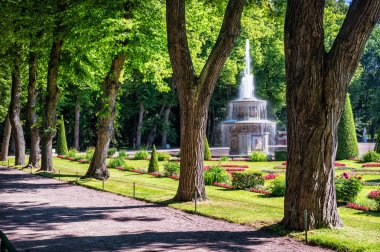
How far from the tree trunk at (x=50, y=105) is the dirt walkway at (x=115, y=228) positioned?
10.5 metres

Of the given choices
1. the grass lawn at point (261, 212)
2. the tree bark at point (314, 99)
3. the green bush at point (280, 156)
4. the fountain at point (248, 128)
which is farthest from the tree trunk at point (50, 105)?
the tree bark at point (314, 99)

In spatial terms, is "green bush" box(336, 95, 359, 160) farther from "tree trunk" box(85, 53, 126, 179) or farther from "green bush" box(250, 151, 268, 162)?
"tree trunk" box(85, 53, 126, 179)

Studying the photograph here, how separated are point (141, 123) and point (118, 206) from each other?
43.2m

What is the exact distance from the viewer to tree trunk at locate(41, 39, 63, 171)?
26562mm

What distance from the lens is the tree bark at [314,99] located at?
9914 millimetres

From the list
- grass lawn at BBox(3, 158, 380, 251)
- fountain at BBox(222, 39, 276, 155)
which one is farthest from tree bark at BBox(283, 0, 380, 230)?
fountain at BBox(222, 39, 276, 155)

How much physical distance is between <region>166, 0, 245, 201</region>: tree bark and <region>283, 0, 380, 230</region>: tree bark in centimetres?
Result: 414

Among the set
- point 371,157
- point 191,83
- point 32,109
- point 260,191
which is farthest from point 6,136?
point 371,157

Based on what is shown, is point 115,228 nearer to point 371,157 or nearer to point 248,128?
point 371,157

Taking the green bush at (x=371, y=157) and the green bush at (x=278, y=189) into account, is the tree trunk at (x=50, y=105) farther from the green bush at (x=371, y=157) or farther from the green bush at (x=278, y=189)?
the green bush at (x=371, y=157)

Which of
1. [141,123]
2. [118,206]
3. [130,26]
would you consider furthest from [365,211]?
[141,123]

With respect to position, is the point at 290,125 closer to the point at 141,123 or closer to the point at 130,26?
the point at 130,26

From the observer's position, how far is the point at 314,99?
10016mm

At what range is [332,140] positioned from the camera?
1016 centimetres
